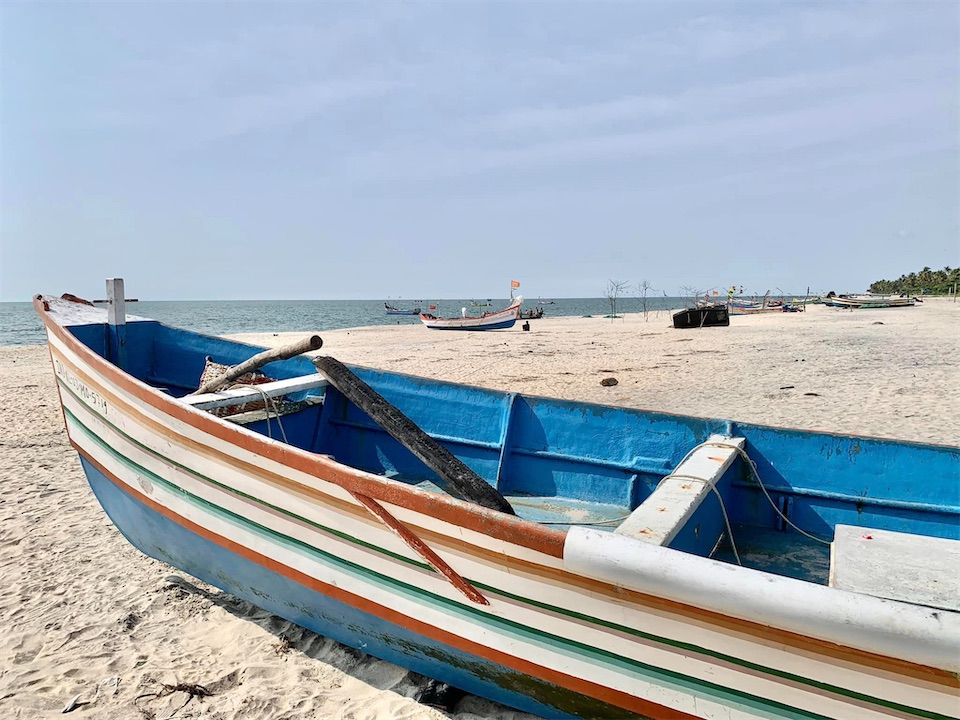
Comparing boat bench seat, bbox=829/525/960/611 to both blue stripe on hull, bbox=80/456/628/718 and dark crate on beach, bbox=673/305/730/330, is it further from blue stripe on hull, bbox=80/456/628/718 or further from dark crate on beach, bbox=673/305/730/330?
dark crate on beach, bbox=673/305/730/330

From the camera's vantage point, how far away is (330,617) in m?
3.12

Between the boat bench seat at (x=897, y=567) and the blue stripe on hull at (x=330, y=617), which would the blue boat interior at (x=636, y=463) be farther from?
the blue stripe on hull at (x=330, y=617)

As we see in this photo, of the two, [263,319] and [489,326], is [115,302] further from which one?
[263,319]

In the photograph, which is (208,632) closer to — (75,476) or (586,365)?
(75,476)

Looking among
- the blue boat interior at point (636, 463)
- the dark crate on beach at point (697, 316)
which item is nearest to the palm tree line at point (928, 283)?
the dark crate on beach at point (697, 316)

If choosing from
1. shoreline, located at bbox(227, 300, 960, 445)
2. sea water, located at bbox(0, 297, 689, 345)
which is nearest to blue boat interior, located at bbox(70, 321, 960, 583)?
shoreline, located at bbox(227, 300, 960, 445)

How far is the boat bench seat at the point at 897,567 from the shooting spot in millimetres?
2223

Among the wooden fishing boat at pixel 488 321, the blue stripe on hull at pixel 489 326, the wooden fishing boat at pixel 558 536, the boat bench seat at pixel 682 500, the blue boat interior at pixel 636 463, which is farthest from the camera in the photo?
the blue stripe on hull at pixel 489 326

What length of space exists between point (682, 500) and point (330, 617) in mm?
1865

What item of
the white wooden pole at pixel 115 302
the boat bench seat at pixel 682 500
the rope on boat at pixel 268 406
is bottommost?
the boat bench seat at pixel 682 500

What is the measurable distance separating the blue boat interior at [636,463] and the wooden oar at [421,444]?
67cm

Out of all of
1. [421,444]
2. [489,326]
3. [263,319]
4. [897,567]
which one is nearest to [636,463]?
[421,444]

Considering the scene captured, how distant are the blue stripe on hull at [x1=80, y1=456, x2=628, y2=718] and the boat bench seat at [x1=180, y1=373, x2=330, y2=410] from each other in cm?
74

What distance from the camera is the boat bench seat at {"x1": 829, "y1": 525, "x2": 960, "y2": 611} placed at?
2.22 metres
